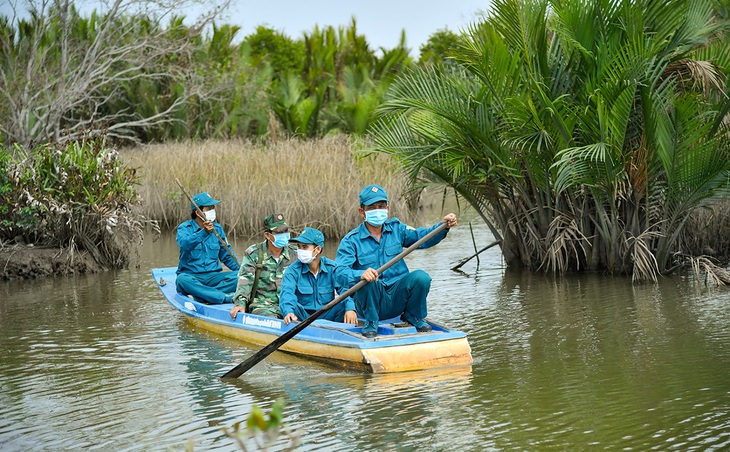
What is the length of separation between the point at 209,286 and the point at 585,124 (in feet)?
16.7

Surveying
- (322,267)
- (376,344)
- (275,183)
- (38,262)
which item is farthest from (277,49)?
(376,344)

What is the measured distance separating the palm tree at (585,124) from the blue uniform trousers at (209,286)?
9.90 feet

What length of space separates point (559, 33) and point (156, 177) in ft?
38.7

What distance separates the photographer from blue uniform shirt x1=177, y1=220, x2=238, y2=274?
12.3 meters

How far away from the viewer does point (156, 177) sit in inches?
859

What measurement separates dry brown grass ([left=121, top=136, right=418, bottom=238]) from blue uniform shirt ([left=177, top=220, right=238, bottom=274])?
5254 mm

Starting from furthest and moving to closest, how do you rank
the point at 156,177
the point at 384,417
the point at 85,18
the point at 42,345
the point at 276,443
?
the point at 85,18 < the point at 156,177 < the point at 42,345 < the point at 384,417 < the point at 276,443

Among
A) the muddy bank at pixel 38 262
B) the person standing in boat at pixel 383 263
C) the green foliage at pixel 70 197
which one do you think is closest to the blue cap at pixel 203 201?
the person standing in boat at pixel 383 263

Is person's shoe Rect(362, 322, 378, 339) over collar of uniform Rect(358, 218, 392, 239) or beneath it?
beneath

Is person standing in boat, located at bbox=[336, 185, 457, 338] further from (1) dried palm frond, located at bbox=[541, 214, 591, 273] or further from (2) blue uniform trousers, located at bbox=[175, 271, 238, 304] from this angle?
(1) dried palm frond, located at bbox=[541, 214, 591, 273]

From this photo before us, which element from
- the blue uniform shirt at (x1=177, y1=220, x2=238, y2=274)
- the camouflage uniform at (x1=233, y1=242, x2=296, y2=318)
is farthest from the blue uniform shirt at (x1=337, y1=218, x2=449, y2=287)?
the blue uniform shirt at (x1=177, y1=220, x2=238, y2=274)

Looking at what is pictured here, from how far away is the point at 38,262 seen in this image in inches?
634

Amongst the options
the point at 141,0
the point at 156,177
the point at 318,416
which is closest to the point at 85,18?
the point at 141,0

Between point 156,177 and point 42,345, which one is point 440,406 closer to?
point 42,345
